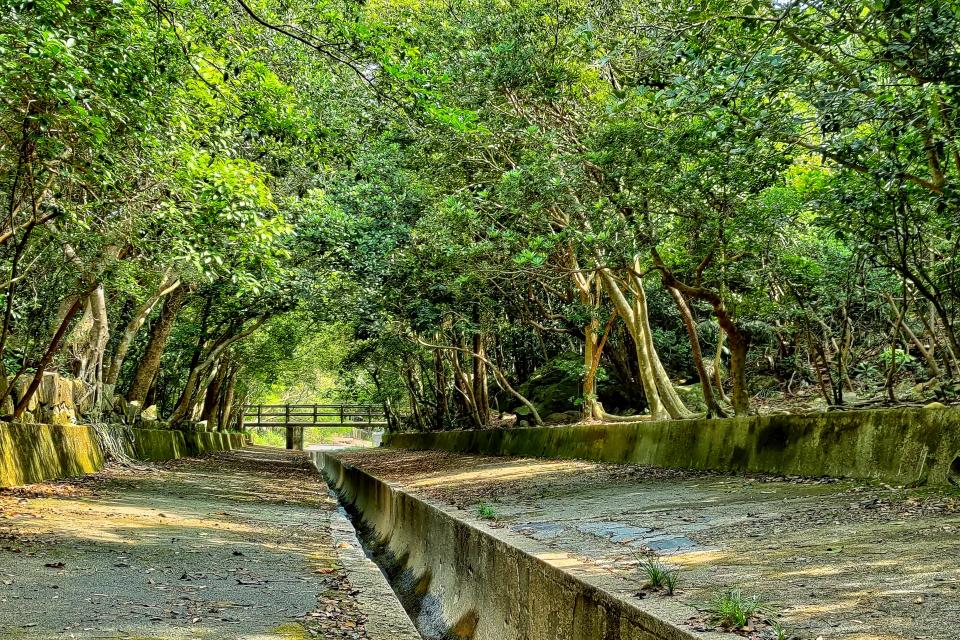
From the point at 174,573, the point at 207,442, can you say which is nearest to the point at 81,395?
the point at 174,573

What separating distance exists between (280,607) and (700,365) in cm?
711

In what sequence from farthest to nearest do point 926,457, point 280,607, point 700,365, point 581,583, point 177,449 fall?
point 177,449
point 700,365
point 926,457
point 280,607
point 581,583

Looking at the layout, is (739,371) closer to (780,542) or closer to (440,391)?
(780,542)

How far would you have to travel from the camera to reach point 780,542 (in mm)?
4934

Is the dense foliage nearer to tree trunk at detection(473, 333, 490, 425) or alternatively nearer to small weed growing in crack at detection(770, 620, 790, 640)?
tree trunk at detection(473, 333, 490, 425)

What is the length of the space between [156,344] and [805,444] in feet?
50.5

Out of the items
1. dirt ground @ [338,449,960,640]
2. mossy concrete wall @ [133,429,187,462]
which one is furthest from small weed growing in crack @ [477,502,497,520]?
mossy concrete wall @ [133,429,187,462]

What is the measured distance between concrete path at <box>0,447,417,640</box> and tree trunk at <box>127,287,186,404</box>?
8.68 metres

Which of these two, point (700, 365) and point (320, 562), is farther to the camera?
point (700, 365)

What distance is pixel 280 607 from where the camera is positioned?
194 inches

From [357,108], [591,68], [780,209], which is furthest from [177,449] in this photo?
[780,209]

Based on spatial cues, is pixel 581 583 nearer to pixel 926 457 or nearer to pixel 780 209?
pixel 926 457

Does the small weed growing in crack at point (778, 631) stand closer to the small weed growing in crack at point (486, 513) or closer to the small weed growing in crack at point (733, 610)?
the small weed growing in crack at point (733, 610)

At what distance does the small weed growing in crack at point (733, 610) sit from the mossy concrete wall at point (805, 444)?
3217mm
